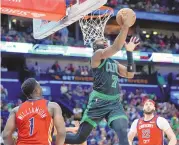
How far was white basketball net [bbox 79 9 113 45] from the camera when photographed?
1018cm

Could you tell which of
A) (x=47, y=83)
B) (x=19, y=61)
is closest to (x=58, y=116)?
(x=47, y=83)

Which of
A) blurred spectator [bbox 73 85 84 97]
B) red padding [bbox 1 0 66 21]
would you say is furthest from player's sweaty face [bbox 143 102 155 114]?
blurred spectator [bbox 73 85 84 97]

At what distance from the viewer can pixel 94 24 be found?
1034cm

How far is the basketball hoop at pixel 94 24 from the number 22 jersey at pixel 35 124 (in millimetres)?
5136

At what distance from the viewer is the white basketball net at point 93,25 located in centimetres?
1018

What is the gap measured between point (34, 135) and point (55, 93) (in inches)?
666

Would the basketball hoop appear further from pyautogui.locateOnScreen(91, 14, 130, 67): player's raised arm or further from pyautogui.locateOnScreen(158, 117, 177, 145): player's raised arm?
pyautogui.locateOnScreen(91, 14, 130, 67): player's raised arm

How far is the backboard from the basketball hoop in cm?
160

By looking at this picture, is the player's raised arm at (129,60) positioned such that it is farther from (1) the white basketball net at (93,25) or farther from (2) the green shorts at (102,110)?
(1) the white basketball net at (93,25)

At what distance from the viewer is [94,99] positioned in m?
6.13

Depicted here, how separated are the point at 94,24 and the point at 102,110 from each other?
15.1 feet

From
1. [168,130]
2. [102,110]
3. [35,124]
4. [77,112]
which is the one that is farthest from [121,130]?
[77,112]

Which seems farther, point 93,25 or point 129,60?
point 93,25

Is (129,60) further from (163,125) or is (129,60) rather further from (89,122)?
(163,125)
